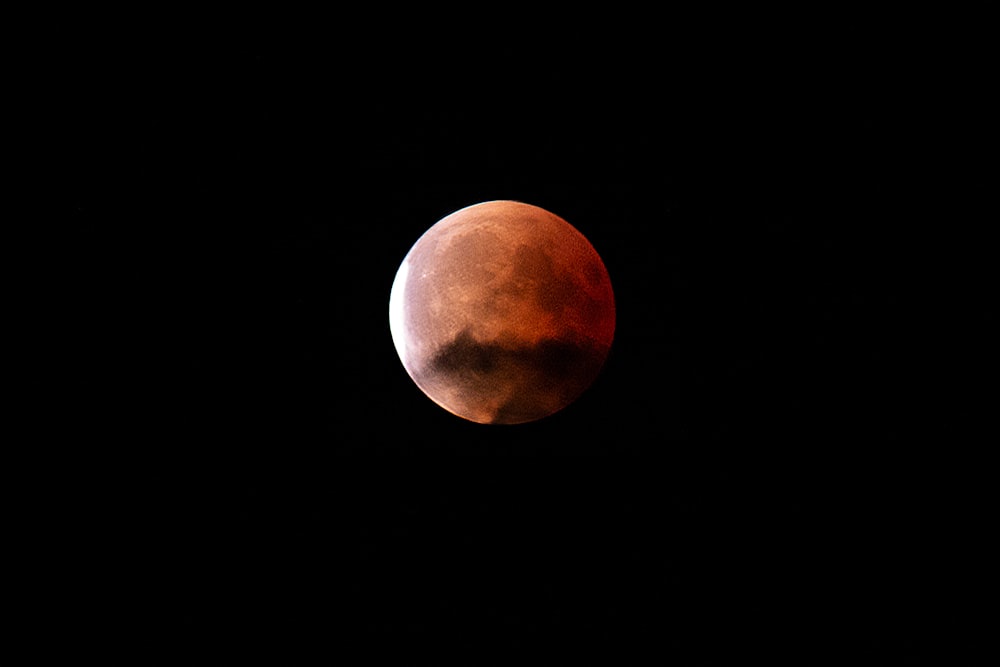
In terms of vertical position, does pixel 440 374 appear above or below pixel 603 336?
below

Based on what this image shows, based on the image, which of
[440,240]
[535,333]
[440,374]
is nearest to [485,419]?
[440,374]

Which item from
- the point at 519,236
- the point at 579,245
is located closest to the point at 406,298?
the point at 519,236

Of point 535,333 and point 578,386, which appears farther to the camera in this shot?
point 578,386

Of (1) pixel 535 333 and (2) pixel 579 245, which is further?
(2) pixel 579 245

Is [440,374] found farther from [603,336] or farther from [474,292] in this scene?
[603,336]

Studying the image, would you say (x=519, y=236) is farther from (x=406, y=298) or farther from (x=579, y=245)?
(x=406, y=298)

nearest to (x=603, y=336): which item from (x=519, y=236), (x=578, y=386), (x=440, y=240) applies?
(x=578, y=386)

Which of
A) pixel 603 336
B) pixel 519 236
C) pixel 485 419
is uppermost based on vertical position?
pixel 519 236

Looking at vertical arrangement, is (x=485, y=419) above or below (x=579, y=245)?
below
